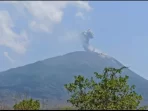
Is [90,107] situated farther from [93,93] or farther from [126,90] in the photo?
Result: [126,90]

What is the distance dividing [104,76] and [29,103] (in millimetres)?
12748

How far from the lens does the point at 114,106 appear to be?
26.9 meters

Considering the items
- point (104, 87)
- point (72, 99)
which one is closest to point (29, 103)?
point (72, 99)

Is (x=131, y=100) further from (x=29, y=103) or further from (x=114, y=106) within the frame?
(x=29, y=103)

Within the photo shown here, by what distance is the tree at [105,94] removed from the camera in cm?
2789

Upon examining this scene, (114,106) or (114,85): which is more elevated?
(114,85)

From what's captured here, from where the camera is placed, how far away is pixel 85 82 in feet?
98.7

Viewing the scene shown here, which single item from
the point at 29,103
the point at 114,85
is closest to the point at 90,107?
the point at 114,85

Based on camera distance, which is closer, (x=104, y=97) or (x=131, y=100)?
(x=104, y=97)

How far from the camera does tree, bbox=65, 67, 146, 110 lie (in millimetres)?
27891

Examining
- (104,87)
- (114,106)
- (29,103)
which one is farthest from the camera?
(29,103)

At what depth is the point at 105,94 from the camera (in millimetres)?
27797

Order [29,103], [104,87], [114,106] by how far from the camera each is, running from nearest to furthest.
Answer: [114,106] → [104,87] → [29,103]

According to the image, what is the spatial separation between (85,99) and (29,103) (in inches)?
487
